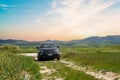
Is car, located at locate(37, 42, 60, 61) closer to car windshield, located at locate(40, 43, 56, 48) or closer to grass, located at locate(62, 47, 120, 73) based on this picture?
car windshield, located at locate(40, 43, 56, 48)

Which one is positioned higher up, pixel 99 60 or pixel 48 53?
pixel 48 53

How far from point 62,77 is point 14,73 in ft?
21.1

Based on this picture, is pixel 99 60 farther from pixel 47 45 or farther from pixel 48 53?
pixel 47 45

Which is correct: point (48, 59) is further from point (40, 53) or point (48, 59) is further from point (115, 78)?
point (115, 78)

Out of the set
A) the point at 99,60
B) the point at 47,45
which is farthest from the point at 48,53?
the point at 99,60

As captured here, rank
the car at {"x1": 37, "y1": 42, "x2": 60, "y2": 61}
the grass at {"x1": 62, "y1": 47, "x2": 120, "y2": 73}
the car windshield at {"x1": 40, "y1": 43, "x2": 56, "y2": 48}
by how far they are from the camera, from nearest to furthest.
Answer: the grass at {"x1": 62, "y1": 47, "x2": 120, "y2": 73} < the car at {"x1": 37, "y1": 42, "x2": 60, "y2": 61} < the car windshield at {"x1": 40, "y1": 43, "x2": 56, "y2": 48}

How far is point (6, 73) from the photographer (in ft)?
41.9

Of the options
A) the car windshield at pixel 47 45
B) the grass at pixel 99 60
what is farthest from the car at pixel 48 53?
the grass at pixel 99 60

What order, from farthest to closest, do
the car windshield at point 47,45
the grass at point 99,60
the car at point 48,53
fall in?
the car windshield at point 47,45 < the car at point 48,53 < the grass at point 99,60

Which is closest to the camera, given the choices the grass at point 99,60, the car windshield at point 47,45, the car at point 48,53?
the grass at point 99,60

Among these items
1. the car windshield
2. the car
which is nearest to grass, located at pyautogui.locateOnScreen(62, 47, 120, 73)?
the car

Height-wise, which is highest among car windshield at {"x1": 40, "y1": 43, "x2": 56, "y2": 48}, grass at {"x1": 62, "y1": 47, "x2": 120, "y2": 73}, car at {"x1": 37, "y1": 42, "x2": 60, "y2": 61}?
car windshield at {"x1": 40, "y1": 43, "x2": 56, "y2": 48}

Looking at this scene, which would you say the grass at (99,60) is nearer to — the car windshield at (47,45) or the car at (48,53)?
the car at (48,53)

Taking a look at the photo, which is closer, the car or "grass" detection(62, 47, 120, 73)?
"grass" detection(62, 47, 120, 73)
